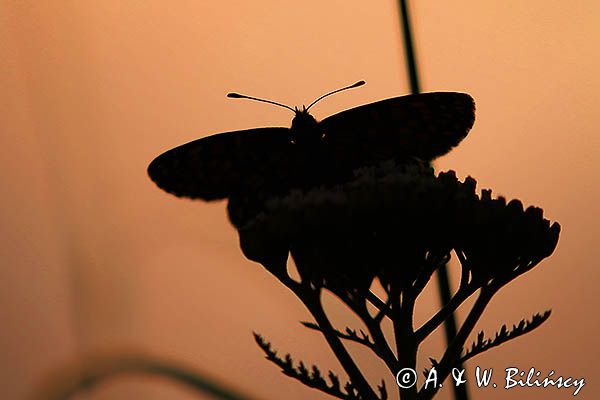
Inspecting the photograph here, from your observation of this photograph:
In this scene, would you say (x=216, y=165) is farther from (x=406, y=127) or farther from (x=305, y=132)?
(x=406, y=127)

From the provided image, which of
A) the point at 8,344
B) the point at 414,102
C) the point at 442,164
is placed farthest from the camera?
the point at 8,344

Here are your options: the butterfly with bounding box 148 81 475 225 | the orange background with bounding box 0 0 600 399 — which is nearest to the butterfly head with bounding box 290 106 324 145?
the butterfly with bounding box 148 81 475 225

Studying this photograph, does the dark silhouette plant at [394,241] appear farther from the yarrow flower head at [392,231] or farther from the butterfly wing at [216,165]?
the butterfly wing at [216,165]

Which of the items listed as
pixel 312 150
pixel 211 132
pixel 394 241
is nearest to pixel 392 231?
pixel 394 241

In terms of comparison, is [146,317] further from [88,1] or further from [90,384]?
[88,1]

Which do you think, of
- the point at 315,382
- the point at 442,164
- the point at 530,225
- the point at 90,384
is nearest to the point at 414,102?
the point at 530,225

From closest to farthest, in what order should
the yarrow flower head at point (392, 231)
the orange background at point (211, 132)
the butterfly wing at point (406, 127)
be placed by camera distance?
the yarrow flower head at point (392, 231), the butterfly wing at point (406, 127), the orange background at point (211, 132)

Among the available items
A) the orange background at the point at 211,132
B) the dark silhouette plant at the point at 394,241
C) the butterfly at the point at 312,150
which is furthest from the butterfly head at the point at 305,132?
the orange background at the point at 211,132
